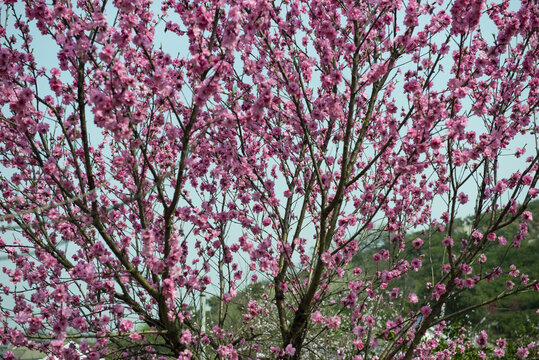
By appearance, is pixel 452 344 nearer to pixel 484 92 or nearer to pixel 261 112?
pixel 484 92

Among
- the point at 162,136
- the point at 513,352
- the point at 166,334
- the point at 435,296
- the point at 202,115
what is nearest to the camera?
the point at 166,334

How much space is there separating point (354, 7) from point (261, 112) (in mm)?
1514

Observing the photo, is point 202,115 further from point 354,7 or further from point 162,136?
point 354,7

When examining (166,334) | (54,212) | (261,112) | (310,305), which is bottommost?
(166,334)

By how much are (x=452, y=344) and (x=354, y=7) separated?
7.50m

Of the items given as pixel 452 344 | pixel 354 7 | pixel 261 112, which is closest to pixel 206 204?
pixel 261 112

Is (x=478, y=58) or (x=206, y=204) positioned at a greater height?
(x=478, y=58)

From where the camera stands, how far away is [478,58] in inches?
157

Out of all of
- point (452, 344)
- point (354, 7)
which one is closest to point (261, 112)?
point (354, 7)

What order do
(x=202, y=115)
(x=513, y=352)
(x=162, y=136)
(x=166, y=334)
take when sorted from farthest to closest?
1. (x=513, y=352)
2. (x=162, y=136)
3. (x=202, y=115)
4. (x=166, y=334)

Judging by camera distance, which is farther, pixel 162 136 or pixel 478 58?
pixel 162 136

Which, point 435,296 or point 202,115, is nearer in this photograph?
point 435,296

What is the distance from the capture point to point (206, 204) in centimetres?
515

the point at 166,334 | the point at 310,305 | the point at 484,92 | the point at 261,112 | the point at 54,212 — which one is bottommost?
the point at 166,334
